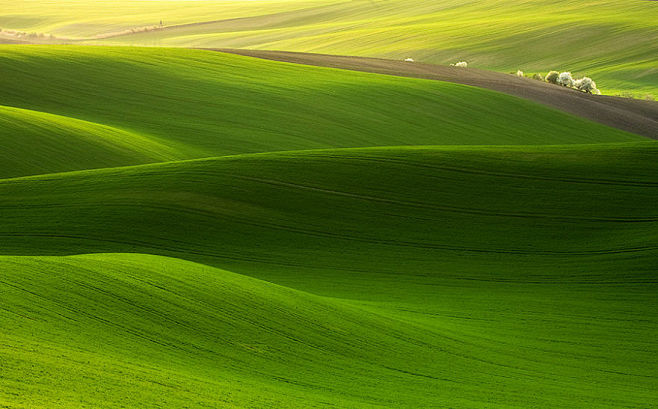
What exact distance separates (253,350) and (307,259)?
7.22m

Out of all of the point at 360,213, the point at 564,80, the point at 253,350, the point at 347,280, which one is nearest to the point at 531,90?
the point at 564,80

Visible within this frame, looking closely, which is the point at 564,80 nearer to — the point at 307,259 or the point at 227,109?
the point at 227,109

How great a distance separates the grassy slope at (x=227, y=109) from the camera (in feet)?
Answer: 96.2

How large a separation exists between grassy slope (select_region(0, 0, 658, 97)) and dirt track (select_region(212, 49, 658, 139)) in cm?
2108

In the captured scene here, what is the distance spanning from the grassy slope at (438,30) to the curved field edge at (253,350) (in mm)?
57366

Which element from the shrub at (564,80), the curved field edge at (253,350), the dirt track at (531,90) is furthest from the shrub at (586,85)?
the curved field edge at (253,350)

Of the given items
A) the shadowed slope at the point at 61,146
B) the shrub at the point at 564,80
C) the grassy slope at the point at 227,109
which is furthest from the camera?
the shrub at the point at 564,80

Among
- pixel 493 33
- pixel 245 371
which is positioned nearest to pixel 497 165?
pixel 245 371

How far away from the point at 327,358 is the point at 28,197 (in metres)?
11.3

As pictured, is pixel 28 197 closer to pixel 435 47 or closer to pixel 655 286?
pixel 655 286

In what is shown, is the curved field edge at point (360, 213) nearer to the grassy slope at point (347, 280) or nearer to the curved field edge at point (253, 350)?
the grassy slope at point (347, 280)

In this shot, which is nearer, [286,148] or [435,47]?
[286,148]

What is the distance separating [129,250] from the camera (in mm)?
17953

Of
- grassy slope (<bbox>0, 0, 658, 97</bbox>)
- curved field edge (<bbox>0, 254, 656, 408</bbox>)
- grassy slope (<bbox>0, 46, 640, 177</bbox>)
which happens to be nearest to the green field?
curved field edge (<bbox>0, 254, 656, 408</bbox>)
